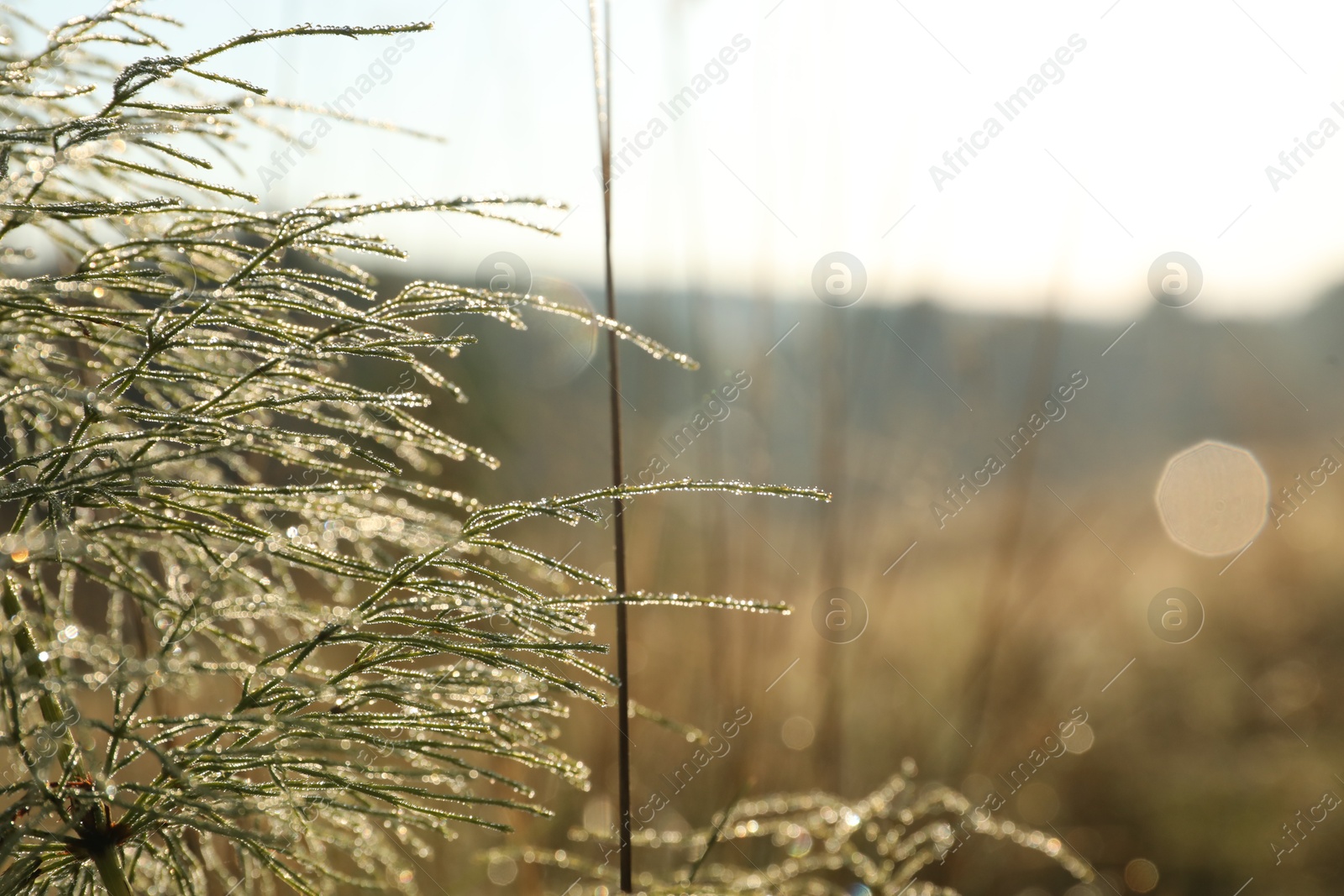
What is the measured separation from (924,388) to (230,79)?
17090 mm

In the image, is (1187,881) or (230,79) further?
(1187,881)

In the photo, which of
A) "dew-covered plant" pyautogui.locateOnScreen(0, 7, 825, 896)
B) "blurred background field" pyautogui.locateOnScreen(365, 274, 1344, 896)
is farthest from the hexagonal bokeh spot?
Result: "dew-covered plant" pyautogui.locateOnScreen(0, 7, 825, 896)

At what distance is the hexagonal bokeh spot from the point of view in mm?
6043

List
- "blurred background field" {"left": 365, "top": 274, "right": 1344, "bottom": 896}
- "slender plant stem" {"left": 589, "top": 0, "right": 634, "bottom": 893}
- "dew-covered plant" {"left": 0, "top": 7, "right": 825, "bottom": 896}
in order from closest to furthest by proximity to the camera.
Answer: "dew-covered plant" {"left": 0, "top": 7, "right": 825, "bottom": 896}
"slender plant stem" {"left": 589, "top": 0, "right": 634, "bottom": 893}
"blurred background field" {"left": 365, "top": 274, "right": 1344, "bottom": 896}

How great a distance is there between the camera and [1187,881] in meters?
3.06

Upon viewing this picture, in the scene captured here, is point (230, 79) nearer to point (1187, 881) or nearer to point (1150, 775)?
point (1187, 881)

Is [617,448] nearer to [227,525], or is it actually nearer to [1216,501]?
[227,525]

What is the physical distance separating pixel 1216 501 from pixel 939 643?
10.9ft

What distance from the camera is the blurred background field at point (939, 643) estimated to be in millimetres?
2580

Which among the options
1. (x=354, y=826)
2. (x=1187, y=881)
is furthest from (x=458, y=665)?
(x=1187, y=881)

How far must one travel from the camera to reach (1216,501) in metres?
6.52

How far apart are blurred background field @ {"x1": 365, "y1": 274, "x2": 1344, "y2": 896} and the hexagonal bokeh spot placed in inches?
22.7

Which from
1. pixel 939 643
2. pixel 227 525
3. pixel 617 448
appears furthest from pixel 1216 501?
pixel 227 525

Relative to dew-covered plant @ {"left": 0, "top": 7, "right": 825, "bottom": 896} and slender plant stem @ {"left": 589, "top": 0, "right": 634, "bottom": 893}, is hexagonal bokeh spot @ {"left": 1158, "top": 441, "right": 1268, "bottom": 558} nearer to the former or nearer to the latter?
slender plant stem @ {"left": 589, "top": 0, "right": 634, "bottom": 893}
